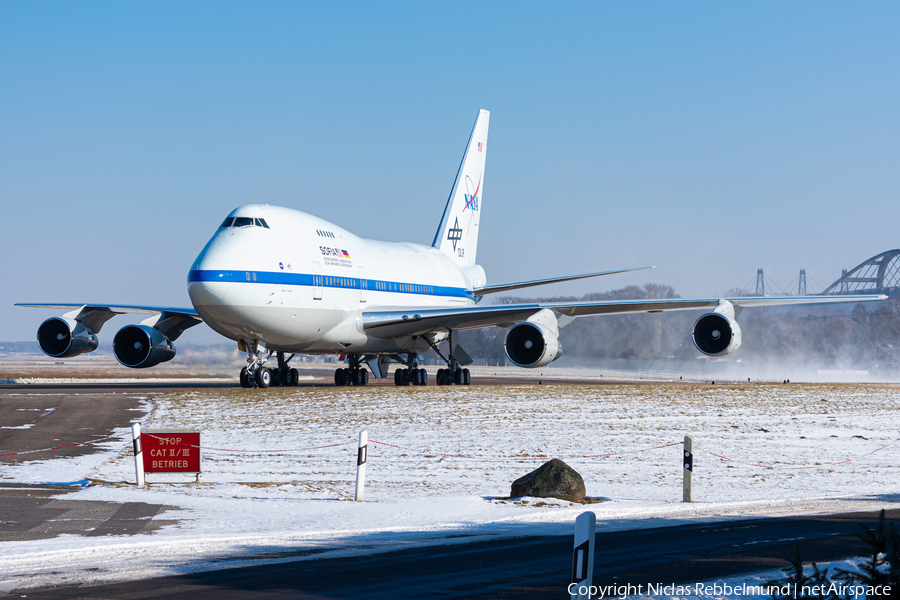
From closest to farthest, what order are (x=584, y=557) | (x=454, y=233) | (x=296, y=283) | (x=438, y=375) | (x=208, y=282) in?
(x=584, y=557) < (x=208, y=282) < (x=296, y=283) < (x=438, y=375) < (x=454, y=233)

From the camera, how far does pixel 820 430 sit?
23.1m

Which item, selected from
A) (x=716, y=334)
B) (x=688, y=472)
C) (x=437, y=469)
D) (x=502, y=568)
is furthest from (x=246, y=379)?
(x=502, y=568)

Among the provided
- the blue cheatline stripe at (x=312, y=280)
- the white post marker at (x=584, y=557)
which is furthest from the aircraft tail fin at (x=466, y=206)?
the white post marker at (x=584, y=557)

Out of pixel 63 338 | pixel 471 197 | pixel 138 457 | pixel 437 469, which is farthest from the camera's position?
pixel 471 197

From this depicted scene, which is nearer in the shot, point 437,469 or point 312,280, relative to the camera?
point 437,469

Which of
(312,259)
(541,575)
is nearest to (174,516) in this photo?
(541,575)

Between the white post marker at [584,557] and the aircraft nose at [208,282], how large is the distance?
2244cm

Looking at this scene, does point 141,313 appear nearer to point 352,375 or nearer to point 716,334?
point 352,375

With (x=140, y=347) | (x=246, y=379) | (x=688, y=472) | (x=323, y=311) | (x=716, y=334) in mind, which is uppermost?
(x=323, y=311)

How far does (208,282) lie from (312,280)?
4.07 m

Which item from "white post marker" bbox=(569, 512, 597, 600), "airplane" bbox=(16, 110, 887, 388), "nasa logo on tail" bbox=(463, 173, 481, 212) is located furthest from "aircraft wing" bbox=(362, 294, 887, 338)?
"white post marker" bbox=(569, 512, 597, 600)

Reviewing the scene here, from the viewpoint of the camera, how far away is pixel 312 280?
29266 millimetres

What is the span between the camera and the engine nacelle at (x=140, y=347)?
Result: 103ft

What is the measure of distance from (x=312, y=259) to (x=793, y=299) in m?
16.3
